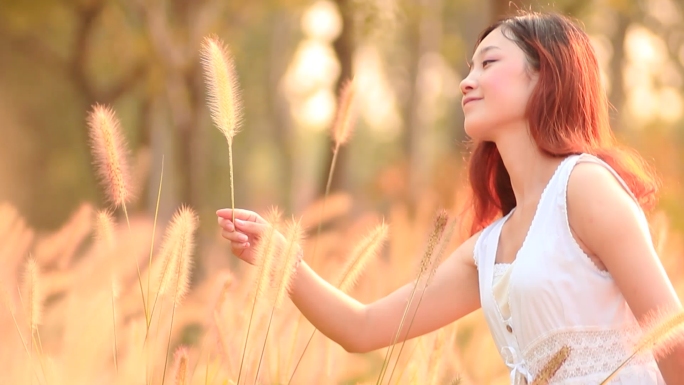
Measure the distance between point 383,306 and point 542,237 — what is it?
0.58m

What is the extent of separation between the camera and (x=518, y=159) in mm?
2410

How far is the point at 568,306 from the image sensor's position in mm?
2186

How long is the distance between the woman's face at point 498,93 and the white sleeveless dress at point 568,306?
21cm

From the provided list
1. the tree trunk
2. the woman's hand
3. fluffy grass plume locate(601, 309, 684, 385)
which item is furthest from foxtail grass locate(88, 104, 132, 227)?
the tree trunk

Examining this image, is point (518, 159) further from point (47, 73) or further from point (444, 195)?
point (47, 73)

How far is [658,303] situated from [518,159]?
56cm

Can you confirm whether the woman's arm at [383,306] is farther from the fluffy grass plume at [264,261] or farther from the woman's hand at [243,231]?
the fluffy grass plume at [264,261]

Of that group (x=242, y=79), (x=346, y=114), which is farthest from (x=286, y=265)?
(x=242, y=79)

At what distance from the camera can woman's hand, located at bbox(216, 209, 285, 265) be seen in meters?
2.35

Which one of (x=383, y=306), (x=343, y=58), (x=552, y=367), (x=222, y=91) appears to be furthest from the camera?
(x=343, y=58)

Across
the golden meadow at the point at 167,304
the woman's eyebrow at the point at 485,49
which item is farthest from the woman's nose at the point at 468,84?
the golden meadow at the point at 167,304

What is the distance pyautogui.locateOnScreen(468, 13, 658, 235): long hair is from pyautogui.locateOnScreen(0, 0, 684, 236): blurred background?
23 cm

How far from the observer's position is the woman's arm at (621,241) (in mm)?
2016

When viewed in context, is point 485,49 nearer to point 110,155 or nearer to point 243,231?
point 243,231
